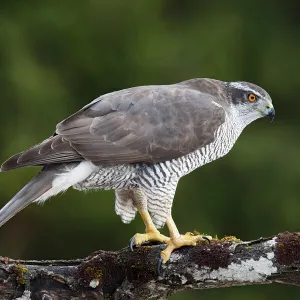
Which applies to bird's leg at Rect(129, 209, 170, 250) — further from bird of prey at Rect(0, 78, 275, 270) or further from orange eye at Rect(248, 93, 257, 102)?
orange eye at Rect(248, 93, 257, 102)

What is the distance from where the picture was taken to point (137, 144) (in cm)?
691

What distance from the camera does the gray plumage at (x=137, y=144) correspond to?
6766 mm

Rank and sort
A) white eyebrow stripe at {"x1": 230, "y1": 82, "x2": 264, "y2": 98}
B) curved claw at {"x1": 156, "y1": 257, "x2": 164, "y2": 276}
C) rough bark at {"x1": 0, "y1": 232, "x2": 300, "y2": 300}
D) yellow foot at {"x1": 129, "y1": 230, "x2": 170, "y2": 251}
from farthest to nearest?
white eyebrow stripe at {"x1": 230, "y1": 82, "x2": 264, "y2": 98}, yellow foot at {"x1": 129, "y1": 230, "x2": 170, "y2": 251}, curved claw at {"x1": 156, "y1": 257, "x2": 164, "y2": 276}, rough bark at {"x1": 0, "y1": 232, "x2": 300, "y2": 300}

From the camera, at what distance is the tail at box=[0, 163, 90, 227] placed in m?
6.49

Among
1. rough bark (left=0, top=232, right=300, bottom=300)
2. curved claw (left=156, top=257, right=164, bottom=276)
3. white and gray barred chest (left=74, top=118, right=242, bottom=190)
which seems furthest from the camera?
white and gray barred chest (left=74, top=118, right=242, bottom=190)

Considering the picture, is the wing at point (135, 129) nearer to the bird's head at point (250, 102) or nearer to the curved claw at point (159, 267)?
the bird's head at point (250, 102)

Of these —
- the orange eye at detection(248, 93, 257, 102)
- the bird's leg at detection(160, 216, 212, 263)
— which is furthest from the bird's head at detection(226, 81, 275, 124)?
the bird's leg at detection(160, 216, 212, 263)

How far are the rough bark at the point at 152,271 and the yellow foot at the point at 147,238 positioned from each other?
6 centimetres

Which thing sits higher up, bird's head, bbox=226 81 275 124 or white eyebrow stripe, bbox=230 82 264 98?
white eyebrow stripe, bbox=230 82 264 98

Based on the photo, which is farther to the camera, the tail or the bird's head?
the bird's head

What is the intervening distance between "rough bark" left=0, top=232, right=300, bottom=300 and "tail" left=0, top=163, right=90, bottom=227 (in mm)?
333


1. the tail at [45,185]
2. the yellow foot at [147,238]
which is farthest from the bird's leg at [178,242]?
the tail at [45,185]

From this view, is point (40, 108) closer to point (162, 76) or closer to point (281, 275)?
point (162, 76)

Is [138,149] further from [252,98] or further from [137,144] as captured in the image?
[252,98]
